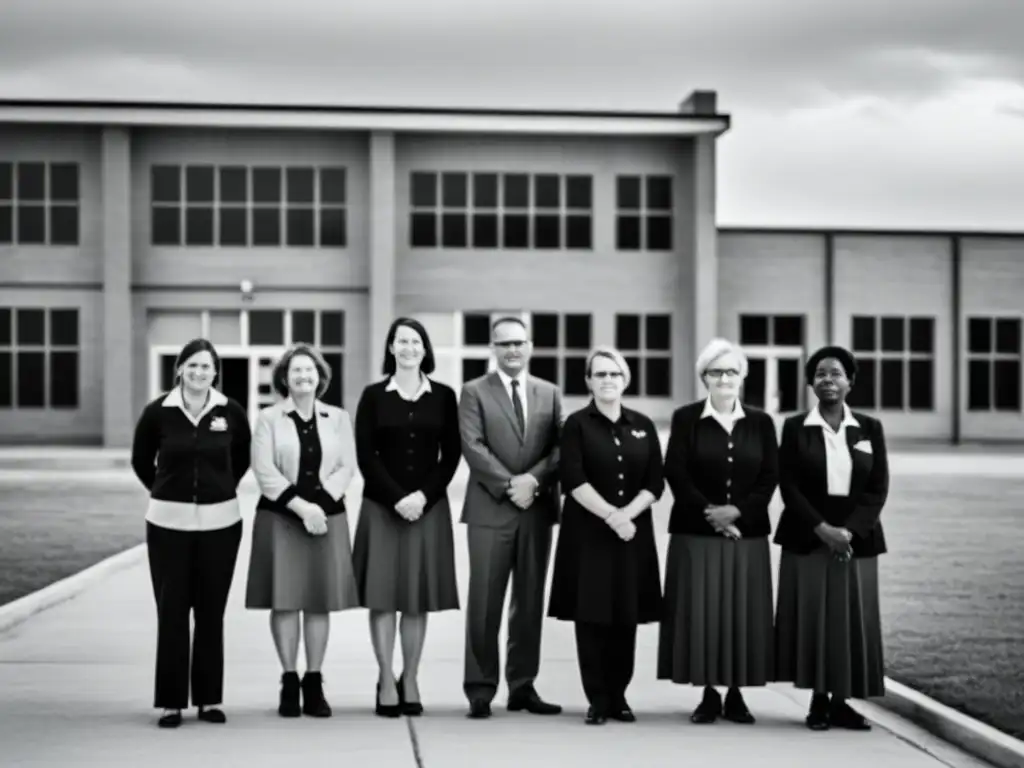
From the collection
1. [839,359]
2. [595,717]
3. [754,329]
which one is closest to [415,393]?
[595,717]

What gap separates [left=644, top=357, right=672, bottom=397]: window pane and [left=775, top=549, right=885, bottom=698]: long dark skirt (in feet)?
129

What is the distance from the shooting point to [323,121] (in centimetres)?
4584

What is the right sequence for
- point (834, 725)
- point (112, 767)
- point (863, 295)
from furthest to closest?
point (863, 295)
point (834, 725)
point (112, 767)

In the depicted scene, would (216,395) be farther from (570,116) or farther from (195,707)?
(570,116)

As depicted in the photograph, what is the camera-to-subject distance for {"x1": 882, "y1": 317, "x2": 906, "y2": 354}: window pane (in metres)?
52.2

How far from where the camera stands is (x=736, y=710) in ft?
29.4

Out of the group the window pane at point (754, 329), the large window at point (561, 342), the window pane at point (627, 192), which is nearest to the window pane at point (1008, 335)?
the window pane at point (754, 329)

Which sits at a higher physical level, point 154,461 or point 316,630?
point 154,461

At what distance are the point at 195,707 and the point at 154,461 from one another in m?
1.41

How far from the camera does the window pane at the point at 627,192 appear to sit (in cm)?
4803

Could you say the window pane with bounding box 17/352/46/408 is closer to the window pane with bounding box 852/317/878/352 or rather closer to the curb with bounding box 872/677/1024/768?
the window pane with bounding box 852/317/878/352

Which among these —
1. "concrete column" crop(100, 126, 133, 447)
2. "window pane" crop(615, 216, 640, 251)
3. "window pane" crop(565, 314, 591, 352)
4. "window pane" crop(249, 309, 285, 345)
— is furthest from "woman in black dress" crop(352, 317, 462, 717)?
"window pane" crop(615, 216, 640, 251)

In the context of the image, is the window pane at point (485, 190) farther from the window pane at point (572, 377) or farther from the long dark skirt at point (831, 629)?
the long dark skirt at point (831, 629)

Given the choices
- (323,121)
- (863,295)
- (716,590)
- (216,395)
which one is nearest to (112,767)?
(216,395)
